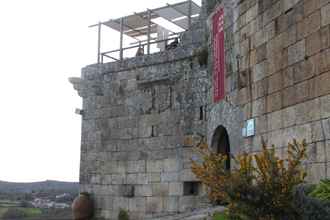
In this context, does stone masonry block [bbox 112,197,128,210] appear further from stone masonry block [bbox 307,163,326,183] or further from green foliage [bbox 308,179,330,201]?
green foliage [bbox 308,179,330,201]

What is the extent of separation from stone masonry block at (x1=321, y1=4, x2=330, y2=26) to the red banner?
351cm

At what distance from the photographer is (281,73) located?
779cm

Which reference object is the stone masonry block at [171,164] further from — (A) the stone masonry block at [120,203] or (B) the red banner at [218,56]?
(B) the red banner at [218,56]

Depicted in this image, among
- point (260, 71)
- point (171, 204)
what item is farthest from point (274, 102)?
point (171, 204)

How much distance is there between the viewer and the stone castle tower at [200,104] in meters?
7.11

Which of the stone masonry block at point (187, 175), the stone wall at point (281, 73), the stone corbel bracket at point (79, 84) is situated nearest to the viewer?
the stone wall at point (281, 73)

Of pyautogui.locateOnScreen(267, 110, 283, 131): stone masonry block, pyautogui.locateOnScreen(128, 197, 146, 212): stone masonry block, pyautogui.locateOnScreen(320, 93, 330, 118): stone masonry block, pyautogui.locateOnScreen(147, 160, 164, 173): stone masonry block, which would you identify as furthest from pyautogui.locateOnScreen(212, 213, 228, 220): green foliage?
pyautogui.locateOnScreen(128, 197, 146, 212): stone masonry block

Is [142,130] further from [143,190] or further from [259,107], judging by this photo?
[259,107]

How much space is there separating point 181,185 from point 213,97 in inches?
92.6

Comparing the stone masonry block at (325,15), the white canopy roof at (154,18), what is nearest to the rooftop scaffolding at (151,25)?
the white canopy roof at (154,18)

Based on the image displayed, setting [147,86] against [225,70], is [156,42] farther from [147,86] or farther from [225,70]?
[225,70]

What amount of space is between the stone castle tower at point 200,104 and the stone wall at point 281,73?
0.02m

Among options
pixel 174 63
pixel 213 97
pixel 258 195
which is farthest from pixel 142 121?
pixel 258 195

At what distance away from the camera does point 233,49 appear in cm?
963
